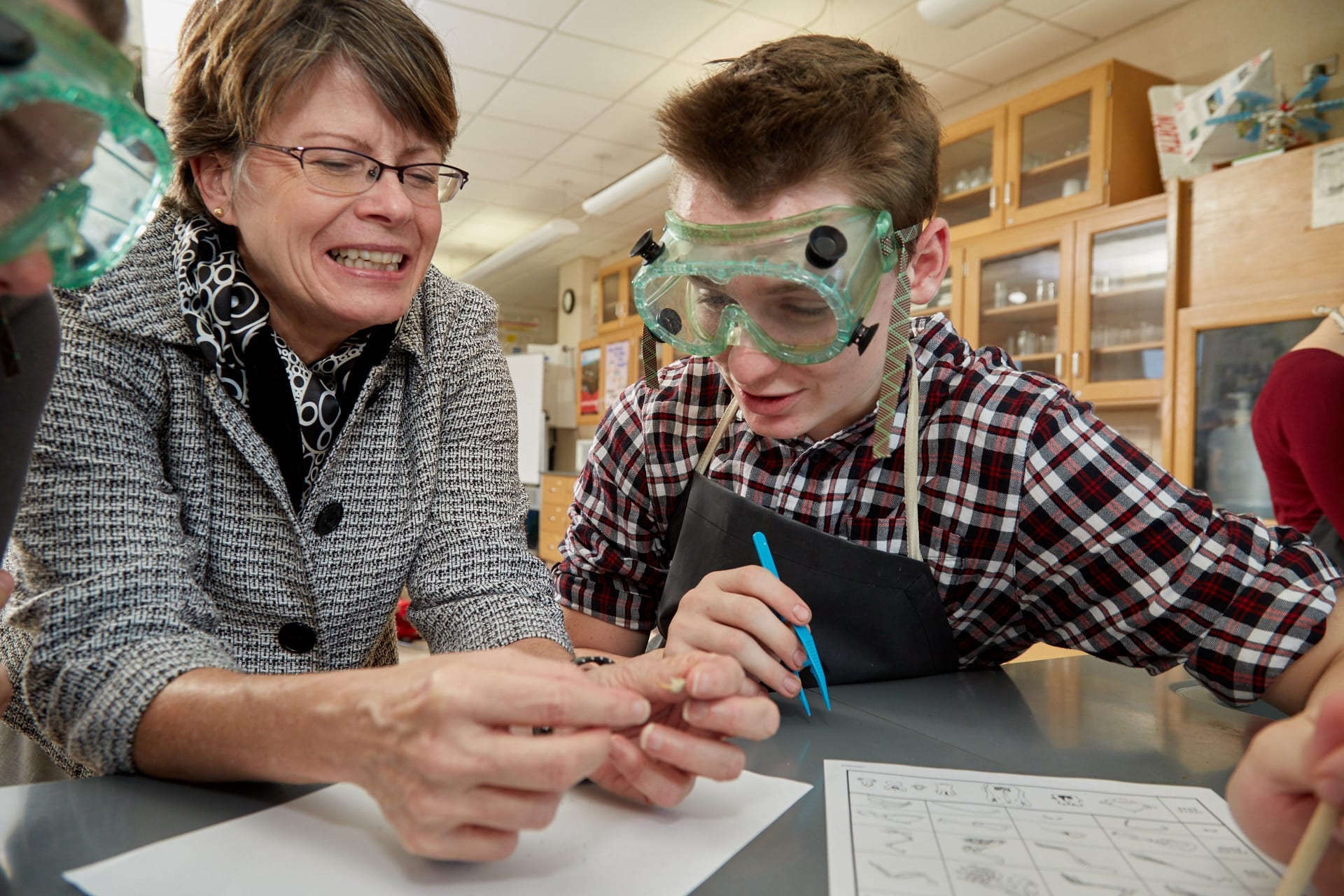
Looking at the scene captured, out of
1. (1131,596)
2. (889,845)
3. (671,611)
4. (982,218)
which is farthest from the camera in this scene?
(982,218)

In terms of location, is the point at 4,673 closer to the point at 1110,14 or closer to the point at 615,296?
the point at 1110,14

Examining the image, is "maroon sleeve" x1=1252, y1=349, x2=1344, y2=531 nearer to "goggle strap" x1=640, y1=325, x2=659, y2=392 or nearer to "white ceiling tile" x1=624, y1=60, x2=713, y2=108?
"goggle strap" x1=640, y1=325, x2=659, y2=392

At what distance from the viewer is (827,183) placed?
104 centimetres

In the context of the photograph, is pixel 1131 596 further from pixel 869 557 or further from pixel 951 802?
pixel 951 802

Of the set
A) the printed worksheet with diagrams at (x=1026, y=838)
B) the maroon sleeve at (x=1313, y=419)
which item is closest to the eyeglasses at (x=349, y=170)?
the printed worksheet with diagrams at (x=1026, y=838)

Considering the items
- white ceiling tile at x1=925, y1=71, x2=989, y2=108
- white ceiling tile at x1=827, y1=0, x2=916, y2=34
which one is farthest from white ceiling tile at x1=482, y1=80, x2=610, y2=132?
white ceiling tile at x1=925, y1=71, x2=989, y2=108

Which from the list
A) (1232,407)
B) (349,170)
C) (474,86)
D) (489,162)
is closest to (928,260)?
(349,170)

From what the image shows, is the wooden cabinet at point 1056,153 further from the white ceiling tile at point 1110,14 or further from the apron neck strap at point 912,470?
the apron neck strap at point 912,470

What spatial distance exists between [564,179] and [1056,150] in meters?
3.41

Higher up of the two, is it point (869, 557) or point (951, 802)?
point (869, 557)

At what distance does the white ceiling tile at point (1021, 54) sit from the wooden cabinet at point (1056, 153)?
270mm

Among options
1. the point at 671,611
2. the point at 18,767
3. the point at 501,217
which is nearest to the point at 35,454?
the point at 18,767

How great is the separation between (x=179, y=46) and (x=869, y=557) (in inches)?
42.0

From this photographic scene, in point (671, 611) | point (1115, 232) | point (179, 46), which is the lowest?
point (671, 611)
